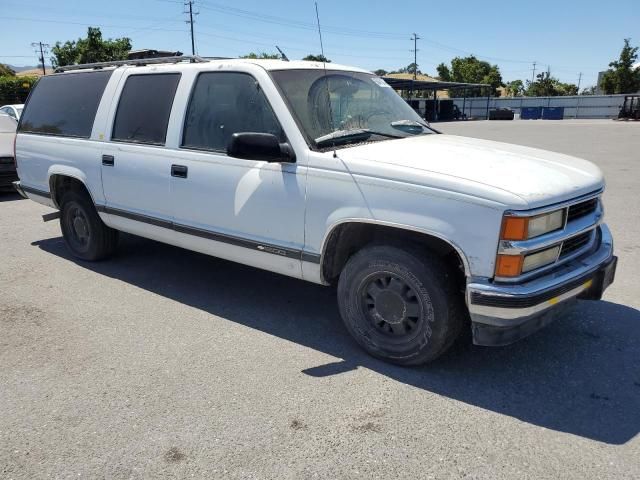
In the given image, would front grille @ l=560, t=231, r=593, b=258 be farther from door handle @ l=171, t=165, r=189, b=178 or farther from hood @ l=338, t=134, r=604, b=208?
door handle @ l=171, t=165, r=189, b=178

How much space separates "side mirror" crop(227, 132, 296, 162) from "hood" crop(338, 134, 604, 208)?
0.40 m

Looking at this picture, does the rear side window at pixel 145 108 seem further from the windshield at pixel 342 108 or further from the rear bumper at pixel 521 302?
the rear bumper at pixel 521 302

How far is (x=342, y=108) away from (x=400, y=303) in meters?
1.56

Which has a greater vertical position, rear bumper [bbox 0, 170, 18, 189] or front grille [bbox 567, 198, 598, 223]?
front grille [bbox 567, 198, 598, 223]

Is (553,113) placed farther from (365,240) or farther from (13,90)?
(365,240)

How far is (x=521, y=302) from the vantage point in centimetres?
294

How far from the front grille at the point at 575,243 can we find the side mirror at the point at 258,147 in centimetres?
183

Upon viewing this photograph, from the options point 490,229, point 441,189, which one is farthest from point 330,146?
point 490,229

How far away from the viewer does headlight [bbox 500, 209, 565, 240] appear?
2.89m

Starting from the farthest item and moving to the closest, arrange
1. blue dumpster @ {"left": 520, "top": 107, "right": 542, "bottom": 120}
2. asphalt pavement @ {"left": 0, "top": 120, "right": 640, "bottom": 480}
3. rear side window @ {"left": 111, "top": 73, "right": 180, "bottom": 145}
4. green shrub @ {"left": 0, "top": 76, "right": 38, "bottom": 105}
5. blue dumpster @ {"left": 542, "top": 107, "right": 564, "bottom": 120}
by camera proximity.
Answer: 1. blue dumpster @ {"left": 520, "top": 107, "right": 542, "bottom": 120}
2. blue dumpster @ {"left": 542, "top": 107, "right": 564, "bottom": 120}
3. green shrub @ {"left": 0, "top": 76, "right": 38, "bottom": 105}
4. rear side window @ {"left": 111, "top": 73, "right": 180, "bottom": 145}
5. asphalt pavement @ {"left": 0, "top": 120, "right": 640, "bottom": 480}

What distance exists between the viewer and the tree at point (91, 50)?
39.3 meters

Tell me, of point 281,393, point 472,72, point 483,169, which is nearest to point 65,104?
point 281,393

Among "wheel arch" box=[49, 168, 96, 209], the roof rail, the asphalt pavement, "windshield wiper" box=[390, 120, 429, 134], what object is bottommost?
the asphalt pavement

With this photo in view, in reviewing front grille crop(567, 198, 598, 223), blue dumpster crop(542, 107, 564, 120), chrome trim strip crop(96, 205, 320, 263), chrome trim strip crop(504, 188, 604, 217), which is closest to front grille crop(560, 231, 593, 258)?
front grille crop(567, 198, 598, 223)
